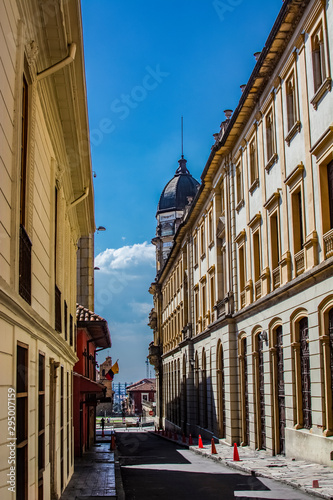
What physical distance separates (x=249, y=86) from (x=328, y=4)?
21.2ft

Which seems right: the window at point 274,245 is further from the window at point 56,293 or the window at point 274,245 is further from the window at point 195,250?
the window at point 195,250

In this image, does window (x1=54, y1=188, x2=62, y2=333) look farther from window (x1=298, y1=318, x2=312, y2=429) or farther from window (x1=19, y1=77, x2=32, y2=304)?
window (x1=298, y1=318, x2=312, y2=429)

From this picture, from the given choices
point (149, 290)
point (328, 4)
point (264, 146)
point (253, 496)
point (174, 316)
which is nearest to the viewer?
point (253, 496)

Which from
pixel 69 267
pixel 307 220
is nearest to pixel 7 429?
pixel 69 267

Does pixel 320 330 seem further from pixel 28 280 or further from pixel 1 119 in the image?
pixel 1 119

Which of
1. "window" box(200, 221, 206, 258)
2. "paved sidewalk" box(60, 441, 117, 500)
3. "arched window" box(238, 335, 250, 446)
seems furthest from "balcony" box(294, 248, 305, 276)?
"window" box(200, 221, 206, 258)

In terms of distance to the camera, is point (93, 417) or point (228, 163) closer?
point (228, 163)

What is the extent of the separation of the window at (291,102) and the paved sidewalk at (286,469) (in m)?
9.13

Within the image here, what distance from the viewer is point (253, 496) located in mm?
12586

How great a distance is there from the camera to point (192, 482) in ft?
51.3

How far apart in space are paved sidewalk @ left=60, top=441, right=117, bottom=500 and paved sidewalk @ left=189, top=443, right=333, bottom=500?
137 inches

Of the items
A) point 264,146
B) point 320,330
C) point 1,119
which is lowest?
point 320,330

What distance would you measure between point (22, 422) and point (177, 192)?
59.9 meters

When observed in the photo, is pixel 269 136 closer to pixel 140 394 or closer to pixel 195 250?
pixel 195 250
